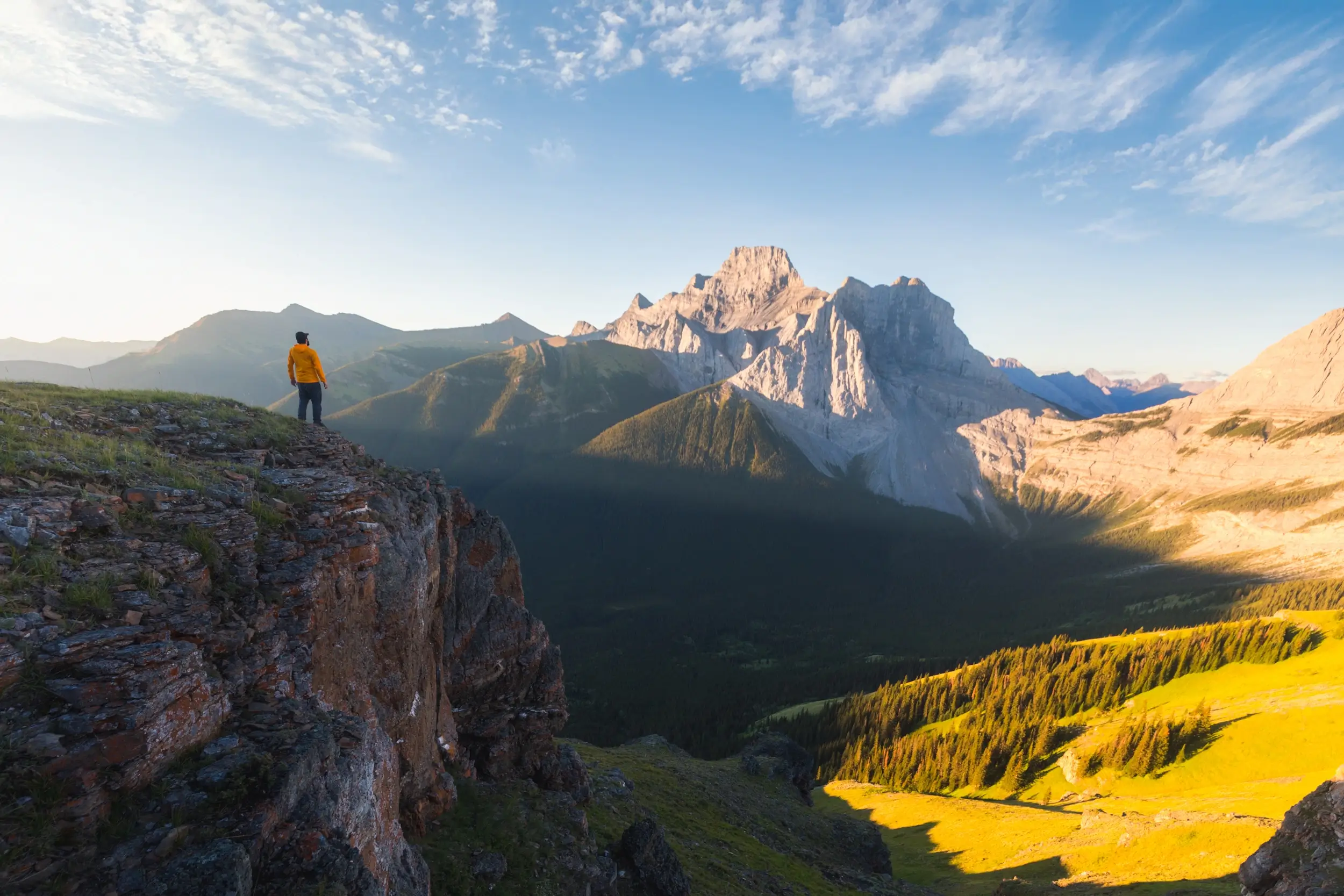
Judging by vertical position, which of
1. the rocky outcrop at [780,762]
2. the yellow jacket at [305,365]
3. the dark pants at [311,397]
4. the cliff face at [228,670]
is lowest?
the rocky outcrop at [780,762]

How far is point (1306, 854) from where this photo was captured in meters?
26.2

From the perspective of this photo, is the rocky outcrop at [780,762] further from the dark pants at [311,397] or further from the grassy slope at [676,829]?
the dark pants at [311,397]

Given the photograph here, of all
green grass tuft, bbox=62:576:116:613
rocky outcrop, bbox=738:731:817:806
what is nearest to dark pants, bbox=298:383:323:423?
green grass tuft, bbox=62:576:116:613

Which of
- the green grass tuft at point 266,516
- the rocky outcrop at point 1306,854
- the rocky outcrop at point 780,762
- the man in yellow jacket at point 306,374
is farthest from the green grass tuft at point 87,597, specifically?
the rocky outcrop at point 780,762

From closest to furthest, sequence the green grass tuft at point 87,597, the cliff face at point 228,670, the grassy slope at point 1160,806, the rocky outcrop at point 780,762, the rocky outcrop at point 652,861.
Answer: the cliff face at point 228,670, the green grass tuft at point 87,597, the rocky outcrop at point 652,861, the grassy slope at point 1160,806, the rocky outcrop at point 780,762

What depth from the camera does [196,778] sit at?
10047 mm

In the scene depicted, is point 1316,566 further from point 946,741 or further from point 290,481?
point 290,481

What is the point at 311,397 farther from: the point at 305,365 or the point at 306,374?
the point at 305,365

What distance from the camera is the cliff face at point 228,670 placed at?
892cm

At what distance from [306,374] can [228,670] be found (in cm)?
1653

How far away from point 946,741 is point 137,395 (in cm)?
11090

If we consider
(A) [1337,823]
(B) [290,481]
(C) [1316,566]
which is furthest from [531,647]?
(C) [1316,566]

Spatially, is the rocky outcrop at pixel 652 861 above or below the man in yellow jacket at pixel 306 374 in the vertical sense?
below

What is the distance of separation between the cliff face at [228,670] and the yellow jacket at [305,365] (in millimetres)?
2600
